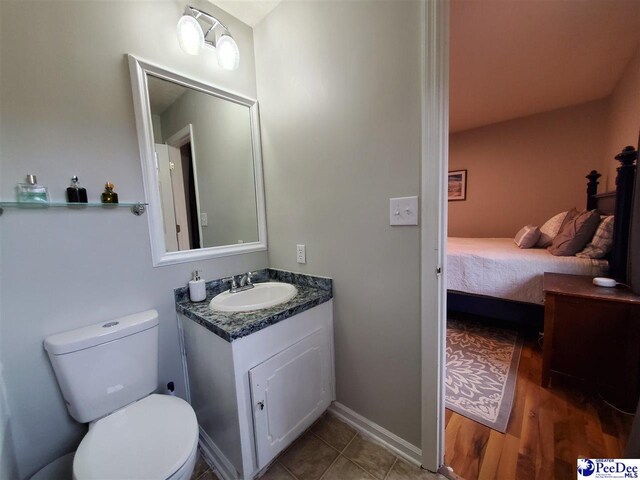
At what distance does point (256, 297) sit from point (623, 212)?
2.50 m

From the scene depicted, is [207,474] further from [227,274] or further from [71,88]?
[71,88]

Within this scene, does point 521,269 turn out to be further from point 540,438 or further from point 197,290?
point 197,290

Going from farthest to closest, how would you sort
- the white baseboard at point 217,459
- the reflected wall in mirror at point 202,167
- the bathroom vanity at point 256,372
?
the reflected wall in mirror at point 202,167, the white baseboard at point 217,459, the bathroom vanity at point 256,372

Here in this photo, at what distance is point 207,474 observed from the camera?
1.18 metres

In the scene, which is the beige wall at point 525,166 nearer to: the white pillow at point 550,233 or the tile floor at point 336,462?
the white pillow at point 550,233

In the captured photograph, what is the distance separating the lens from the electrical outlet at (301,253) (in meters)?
1.51

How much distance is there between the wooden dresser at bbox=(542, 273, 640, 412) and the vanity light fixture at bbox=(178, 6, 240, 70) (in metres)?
2.35

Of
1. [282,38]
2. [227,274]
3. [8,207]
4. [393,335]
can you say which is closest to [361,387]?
[393,335]

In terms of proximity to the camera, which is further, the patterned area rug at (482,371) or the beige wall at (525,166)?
the beige wall at (525,166)

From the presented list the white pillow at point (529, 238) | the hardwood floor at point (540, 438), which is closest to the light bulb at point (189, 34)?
the hardwood floor at point (540, 438)

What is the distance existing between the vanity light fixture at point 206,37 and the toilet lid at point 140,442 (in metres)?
1.63

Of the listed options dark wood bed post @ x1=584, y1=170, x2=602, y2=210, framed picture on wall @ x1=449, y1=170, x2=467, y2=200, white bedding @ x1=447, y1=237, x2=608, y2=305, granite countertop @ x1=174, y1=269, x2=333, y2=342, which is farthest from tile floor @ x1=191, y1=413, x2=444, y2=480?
framed picture on wall @ x1=449, y1=170, x2=467, y2=200

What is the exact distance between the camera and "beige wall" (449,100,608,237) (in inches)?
121

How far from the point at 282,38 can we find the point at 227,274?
4.67 ft
